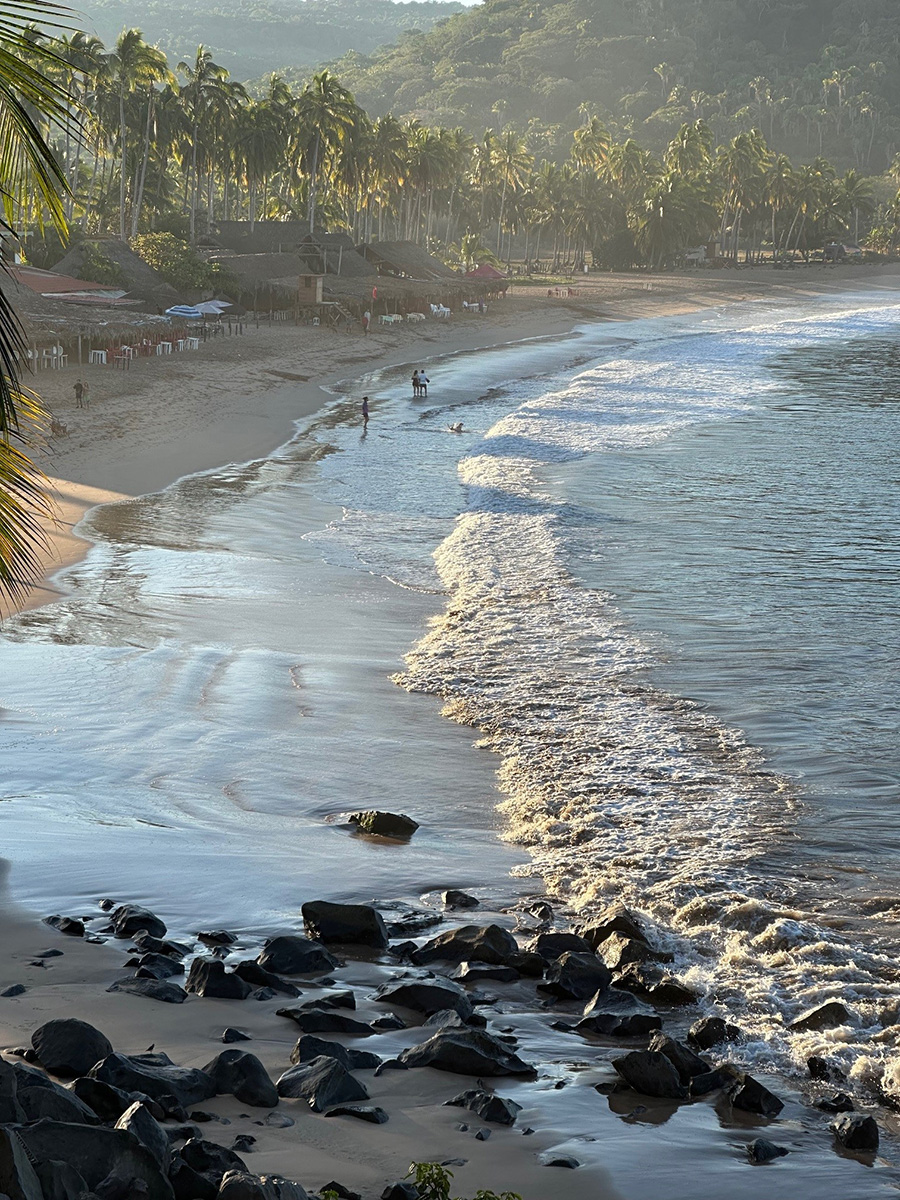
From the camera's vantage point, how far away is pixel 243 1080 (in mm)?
5609

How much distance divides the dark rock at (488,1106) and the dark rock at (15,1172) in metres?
2.25

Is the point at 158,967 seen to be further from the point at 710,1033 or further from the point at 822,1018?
the point at 822,1018

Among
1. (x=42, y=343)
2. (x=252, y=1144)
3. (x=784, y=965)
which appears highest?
(x=42, y=343)

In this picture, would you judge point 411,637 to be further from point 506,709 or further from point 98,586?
point 98,586

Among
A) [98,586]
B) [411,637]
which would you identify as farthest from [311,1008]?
[98,586]

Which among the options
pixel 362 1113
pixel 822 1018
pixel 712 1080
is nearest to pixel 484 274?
pixel 822 1018

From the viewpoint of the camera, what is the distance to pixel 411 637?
647 inches

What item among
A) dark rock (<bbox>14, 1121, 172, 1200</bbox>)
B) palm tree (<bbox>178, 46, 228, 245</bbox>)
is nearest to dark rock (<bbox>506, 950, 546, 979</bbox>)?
dark rock (<bbox>14, 1121, 172, 1200</bbox>)

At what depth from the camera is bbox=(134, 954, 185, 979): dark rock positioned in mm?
6953

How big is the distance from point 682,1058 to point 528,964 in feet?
4.64

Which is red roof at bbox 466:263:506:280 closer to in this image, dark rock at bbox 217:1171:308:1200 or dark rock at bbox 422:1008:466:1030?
dark rock at bbox 422:1008:466:1030

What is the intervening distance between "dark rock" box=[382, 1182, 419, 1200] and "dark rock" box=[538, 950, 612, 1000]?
258 cm

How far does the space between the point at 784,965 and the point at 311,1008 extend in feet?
10.5

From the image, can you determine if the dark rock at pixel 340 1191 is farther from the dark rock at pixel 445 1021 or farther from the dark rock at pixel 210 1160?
the dark rock at pixel 445 1021
